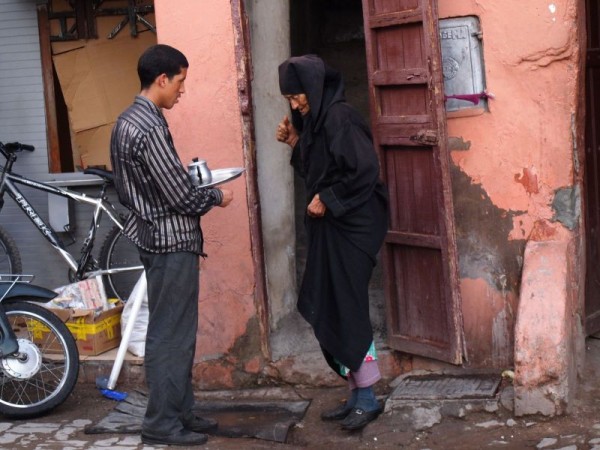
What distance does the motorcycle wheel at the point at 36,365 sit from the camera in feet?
20.2

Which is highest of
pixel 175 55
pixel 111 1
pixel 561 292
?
pixel 111 1

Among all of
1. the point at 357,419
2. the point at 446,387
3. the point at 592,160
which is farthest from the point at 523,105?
the point at 357,419

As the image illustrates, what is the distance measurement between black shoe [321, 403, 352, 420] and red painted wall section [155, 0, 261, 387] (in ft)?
2.26

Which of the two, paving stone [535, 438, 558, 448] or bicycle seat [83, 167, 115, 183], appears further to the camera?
bicycle seat [83, 167, 115, 183]

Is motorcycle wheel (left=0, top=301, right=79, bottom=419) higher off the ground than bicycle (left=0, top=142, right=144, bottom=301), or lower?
Answer: lower

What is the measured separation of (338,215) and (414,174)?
27.0 inches

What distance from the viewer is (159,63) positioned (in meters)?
5.23

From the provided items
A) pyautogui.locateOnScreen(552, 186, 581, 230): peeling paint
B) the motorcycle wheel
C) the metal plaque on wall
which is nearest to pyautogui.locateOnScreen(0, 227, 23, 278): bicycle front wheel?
the motorcycle wheel

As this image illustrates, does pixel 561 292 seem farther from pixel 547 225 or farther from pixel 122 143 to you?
pixel 122 143

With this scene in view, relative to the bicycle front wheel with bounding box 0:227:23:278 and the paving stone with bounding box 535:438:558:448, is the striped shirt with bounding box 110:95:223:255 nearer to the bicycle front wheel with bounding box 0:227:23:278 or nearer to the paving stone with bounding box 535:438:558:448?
the paving stone with bounding box 535:438:558:448

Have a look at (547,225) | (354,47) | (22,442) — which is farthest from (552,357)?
(354,47)

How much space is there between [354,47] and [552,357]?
13.0ft

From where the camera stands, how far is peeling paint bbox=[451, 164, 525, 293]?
5863 mm

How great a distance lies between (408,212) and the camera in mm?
5918
